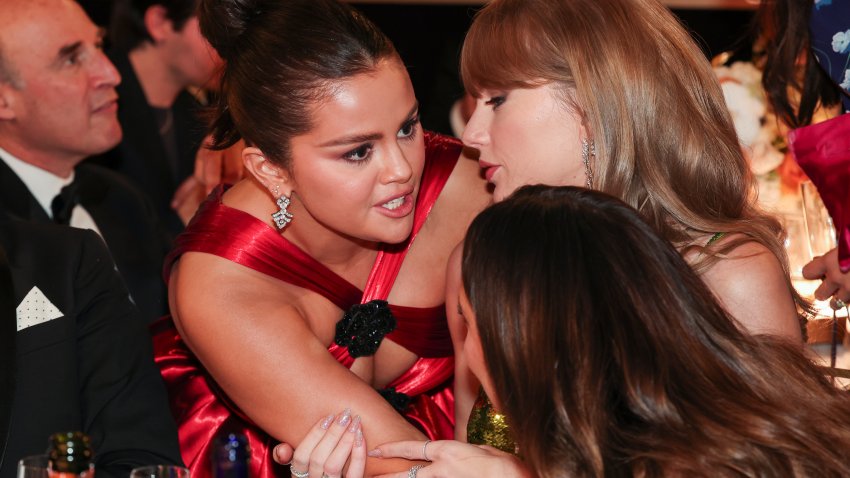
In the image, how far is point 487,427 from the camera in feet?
7.07

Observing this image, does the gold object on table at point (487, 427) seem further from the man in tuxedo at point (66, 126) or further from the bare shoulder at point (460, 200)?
the man in tuxedo at point (66, 126)

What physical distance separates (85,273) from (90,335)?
0.13 m

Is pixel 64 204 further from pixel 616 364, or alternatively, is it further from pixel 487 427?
pixel 616 364

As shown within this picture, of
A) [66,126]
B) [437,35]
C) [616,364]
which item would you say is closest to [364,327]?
[616,364]

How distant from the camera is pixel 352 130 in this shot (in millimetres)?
2057

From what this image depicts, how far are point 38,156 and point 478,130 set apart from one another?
1.92m

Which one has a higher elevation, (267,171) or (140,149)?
(267,171)

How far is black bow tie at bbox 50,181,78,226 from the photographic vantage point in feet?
11.0

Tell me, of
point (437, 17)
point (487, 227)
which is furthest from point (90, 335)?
point (437, 17)

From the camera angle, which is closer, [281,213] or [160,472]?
[160,472]

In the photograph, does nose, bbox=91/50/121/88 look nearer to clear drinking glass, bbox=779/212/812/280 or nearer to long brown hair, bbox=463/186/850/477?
clear drinking glass, bbox=779/212/812/280

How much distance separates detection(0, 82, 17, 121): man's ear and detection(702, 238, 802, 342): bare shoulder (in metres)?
2.35

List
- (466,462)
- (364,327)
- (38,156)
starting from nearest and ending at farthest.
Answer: (466,462), (364,327), (38,156)

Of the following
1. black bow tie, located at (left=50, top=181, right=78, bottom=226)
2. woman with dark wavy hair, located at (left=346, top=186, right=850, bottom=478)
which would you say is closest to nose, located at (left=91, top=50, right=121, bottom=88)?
black bow tie, located at (left=50, top=181, right=78, bottom=226)
